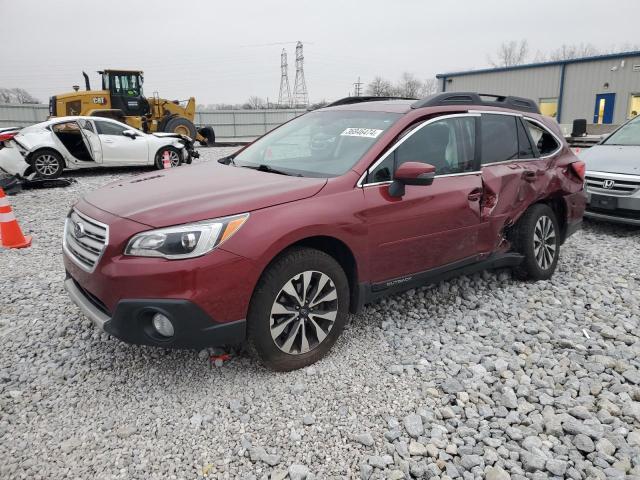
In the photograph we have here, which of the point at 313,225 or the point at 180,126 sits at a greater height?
the point at 180,126

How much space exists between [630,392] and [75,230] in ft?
12.0

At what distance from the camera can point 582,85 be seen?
28.4 m

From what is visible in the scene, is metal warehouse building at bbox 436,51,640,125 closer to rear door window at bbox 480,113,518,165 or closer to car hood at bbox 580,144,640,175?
car hood at bbox 580,144,640,175

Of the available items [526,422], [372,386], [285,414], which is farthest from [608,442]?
[285,414]

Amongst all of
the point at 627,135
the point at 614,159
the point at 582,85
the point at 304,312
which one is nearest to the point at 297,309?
the point at 304,312

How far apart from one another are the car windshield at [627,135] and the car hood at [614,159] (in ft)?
0.85

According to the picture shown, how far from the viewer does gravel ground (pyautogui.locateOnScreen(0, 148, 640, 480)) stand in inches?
98.0

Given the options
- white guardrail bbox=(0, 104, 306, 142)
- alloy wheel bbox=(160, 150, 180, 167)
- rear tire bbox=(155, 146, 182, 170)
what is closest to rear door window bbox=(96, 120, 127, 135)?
rear tire bbox=(155, 146, 182, 170)

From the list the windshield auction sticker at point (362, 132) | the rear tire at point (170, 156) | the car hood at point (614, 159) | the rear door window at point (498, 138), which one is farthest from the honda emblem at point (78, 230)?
the rear tire at point (170, 156)

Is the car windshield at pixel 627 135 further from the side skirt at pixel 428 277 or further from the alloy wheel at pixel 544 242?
the side skirt at pixel 428 277

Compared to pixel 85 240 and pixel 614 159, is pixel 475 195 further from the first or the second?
pixel 614 159

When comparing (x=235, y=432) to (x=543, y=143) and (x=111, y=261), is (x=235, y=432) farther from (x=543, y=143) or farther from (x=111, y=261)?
(x=543, y=143)

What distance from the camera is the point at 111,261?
2.79 m

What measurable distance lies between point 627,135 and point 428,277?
5.88 m
